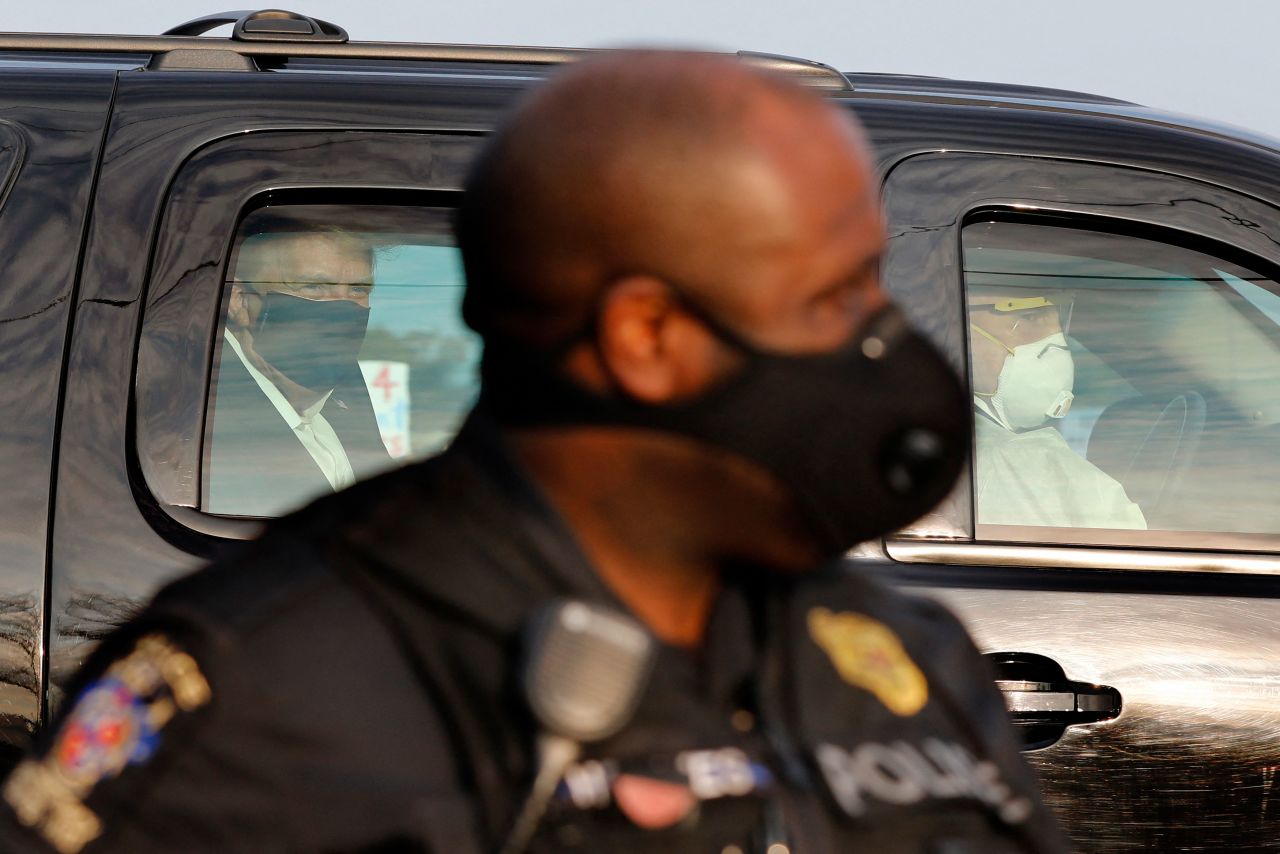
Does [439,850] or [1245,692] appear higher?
[439,850]

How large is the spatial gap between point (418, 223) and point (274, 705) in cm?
138

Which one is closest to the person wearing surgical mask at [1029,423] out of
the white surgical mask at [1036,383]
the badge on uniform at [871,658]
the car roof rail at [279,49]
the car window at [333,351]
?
the white surgical mask at [1036,383]

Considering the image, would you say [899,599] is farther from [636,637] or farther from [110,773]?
[110,773]

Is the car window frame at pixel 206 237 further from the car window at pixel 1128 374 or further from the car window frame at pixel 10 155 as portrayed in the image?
the car window at pixel 1128 374

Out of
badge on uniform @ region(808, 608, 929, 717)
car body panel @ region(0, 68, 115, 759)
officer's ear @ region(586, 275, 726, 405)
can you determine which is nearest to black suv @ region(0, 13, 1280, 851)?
car body panel @ region(0, 68, 115, 759)

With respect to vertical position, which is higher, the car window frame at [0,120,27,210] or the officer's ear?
the officer's ear

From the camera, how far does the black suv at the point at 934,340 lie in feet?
6.53

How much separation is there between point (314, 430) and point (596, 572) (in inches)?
49.2

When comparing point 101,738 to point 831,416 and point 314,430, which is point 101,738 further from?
point 314,430

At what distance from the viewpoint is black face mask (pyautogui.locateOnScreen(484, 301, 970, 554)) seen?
3.17ft

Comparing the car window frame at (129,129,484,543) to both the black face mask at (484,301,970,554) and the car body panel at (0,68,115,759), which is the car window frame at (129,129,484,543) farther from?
the black face mask at (484,301,970,554)

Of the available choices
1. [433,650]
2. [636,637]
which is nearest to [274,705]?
[433,650]

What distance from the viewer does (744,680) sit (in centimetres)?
101

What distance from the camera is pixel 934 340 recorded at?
2025mm
